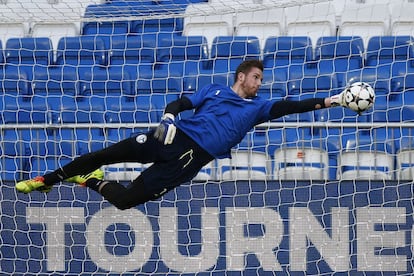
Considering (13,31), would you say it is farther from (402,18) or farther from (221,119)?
(221,119)

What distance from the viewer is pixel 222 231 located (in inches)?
297

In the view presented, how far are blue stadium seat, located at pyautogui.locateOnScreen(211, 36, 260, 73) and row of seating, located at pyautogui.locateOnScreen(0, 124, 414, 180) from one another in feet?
3.50

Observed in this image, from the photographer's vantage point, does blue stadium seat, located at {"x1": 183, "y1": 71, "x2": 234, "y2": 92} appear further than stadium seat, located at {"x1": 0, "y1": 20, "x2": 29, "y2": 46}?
No

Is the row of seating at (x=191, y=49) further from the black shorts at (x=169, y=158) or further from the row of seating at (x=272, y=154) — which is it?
the black shorts at (x=169, y=158)

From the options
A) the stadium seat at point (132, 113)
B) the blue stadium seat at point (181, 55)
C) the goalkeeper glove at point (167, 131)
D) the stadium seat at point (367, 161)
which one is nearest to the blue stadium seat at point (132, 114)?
the stadium seat at point (132, 113)

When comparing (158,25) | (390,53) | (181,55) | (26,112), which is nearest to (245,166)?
(181,55)

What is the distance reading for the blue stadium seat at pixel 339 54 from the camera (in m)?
8.84

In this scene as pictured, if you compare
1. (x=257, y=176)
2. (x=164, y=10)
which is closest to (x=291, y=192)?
(x=257, y=176)

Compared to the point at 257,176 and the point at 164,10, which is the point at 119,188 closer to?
the point at 257,176

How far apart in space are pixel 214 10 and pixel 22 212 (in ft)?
8.29

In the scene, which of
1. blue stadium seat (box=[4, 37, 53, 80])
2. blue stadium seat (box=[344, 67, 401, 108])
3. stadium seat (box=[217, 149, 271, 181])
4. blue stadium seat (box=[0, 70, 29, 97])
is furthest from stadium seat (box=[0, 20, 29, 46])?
blue stadium seat (box=[344, 67, 401, 108])

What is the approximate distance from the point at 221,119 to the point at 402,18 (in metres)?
3.30

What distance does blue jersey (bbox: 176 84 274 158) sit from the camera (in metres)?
6.57

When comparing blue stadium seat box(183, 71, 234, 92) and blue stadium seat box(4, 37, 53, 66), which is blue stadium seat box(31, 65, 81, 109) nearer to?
blue stadium seat box(4, 37, 53, 66)
